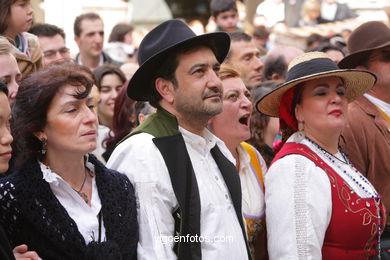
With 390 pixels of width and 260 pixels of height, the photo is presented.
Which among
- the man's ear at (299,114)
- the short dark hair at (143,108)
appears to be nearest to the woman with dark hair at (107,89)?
the short dark hair at (143,108)

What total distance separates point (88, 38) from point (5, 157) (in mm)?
5259

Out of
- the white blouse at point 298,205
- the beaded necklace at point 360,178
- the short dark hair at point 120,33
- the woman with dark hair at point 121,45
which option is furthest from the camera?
the short dark hair at point 120,33

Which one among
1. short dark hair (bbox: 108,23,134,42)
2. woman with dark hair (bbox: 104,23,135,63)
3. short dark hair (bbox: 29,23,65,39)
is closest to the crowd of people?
short dark hair (bbox: 29,23,65,39)

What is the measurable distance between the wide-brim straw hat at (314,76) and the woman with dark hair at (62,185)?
1.37 metres

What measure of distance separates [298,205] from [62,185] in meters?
1.45

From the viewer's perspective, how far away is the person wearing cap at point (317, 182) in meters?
4.32

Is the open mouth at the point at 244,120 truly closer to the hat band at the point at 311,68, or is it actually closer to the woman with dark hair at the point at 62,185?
the hat band at the point at 311,68

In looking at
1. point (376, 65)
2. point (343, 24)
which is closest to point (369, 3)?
point (343, 24)

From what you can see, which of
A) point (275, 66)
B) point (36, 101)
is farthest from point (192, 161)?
point (275, 66)

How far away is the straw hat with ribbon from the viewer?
15.3ft

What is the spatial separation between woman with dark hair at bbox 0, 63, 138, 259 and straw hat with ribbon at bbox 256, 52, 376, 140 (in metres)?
1.37

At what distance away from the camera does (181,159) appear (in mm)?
3990

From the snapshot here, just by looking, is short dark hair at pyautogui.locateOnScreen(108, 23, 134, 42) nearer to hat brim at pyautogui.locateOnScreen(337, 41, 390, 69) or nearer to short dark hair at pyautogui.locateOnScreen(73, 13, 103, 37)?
short dark hair at pyautogui.locateOnScreen(73, 13, 103, 37)

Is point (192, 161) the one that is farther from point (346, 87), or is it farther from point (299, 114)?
point (346, 87)
